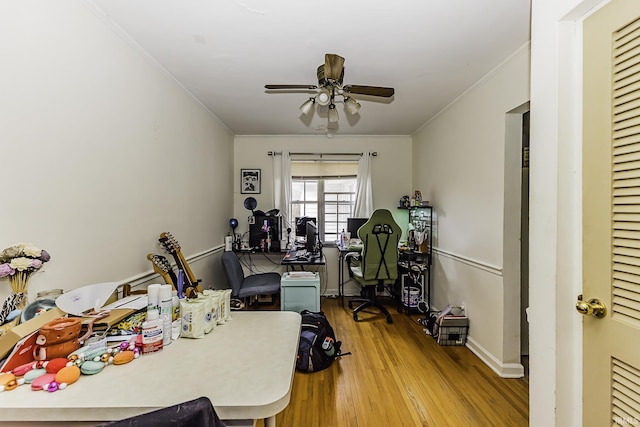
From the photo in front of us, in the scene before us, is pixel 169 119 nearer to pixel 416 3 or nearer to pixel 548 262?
pixel 416 3

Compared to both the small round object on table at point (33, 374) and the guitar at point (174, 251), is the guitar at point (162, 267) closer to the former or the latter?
the guitar at point (174, 251)

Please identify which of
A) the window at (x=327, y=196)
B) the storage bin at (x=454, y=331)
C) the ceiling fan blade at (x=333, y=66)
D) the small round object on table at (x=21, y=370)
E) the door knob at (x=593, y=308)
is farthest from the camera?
the window at (x=327, y=196)

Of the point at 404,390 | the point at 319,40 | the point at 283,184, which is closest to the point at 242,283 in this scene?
the point at 283,184

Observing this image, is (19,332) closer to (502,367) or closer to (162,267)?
(162,267)

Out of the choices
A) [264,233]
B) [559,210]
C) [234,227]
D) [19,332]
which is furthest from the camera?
[234,227]

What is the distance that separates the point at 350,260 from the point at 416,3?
128 inches

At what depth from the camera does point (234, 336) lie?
47.6 inches

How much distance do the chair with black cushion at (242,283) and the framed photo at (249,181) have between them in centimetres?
138

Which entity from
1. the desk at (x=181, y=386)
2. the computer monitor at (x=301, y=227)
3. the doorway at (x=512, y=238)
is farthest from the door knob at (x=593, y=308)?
the computer monitor at (x=301, y=227)

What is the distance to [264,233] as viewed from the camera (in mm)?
4145

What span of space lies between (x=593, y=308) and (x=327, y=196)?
3713 millimetres

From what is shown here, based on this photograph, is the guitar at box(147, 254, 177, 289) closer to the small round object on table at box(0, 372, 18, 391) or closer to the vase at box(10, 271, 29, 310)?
the vase at box(10, 271, 29, 310)

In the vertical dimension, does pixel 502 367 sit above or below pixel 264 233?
below

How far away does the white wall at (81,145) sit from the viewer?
4.07 ft
